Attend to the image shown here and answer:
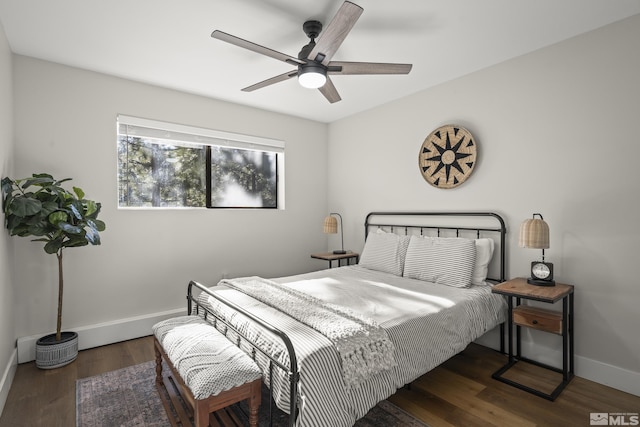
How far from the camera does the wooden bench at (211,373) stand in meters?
1.60

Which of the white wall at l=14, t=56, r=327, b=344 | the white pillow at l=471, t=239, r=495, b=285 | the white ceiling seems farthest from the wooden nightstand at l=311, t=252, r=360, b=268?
the white ceiling

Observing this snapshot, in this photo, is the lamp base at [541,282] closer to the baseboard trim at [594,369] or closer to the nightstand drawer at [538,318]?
the nightstand drawer at [538,318]

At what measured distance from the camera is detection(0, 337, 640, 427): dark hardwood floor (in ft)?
6.68

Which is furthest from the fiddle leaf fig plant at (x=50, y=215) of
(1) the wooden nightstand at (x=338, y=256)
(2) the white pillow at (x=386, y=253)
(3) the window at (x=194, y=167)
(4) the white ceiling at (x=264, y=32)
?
(2) the white pillow at (x=386, y=253)

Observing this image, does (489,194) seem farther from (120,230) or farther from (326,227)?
(120,230)

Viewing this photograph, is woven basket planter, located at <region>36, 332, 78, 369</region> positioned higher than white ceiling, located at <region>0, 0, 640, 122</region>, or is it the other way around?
white ceiling, located at <region>0, 0, 640, 122</region>

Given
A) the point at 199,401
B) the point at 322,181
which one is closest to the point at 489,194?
the point at 322,181

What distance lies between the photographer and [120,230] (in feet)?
10.6

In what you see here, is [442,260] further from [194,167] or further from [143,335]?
[143,335]

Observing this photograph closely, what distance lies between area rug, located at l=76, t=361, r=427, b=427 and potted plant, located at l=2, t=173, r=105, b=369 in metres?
0.44

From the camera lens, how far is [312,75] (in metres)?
2.20

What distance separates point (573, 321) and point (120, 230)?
4.06 meters

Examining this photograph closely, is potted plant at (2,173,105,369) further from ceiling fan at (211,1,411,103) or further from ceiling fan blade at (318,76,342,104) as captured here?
ceiling fan blade at (318,76,342,104)

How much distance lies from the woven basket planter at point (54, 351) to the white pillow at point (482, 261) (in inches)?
138
